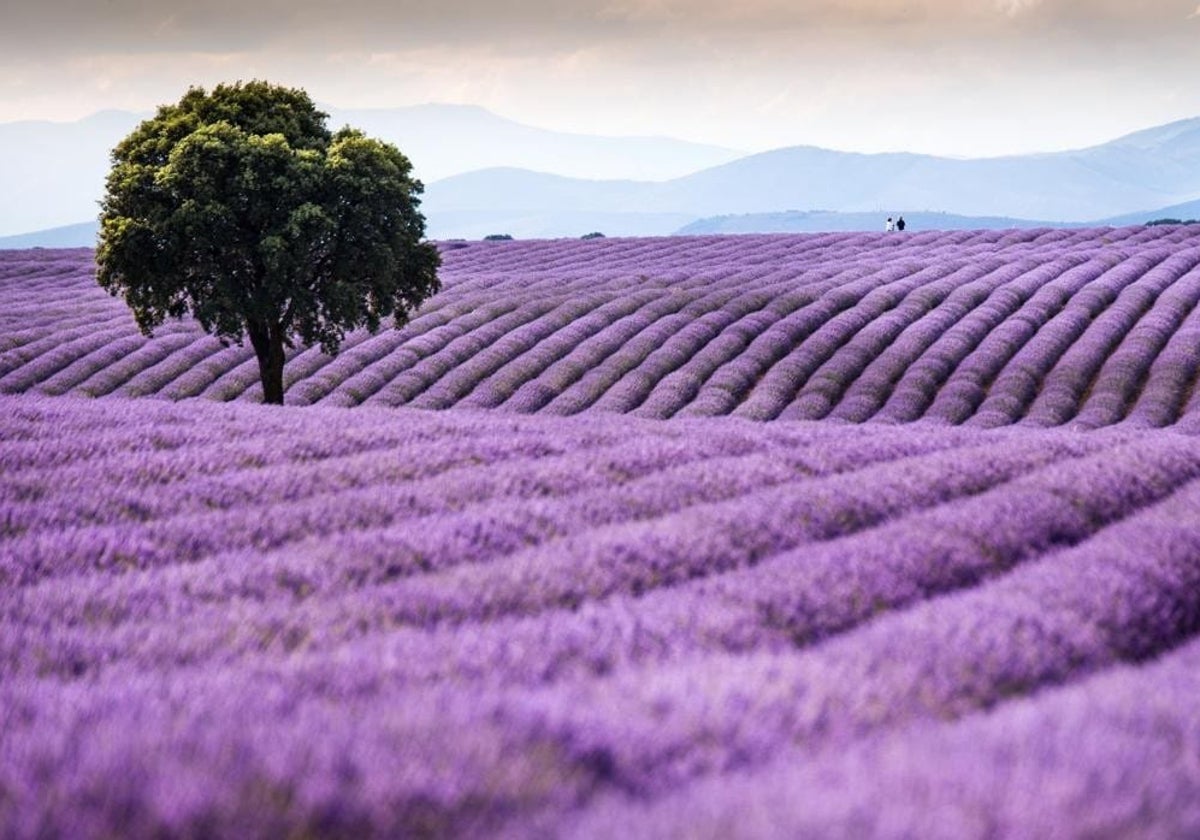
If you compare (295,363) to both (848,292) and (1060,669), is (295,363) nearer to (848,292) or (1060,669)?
(848,292)

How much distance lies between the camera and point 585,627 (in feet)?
14.5

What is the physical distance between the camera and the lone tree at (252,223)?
24297 mm

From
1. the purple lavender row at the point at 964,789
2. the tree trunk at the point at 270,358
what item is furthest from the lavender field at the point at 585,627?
the tree trunk at the point at 270,358

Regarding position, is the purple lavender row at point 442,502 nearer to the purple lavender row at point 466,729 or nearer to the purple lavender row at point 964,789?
the purple lavender row at point 466,729

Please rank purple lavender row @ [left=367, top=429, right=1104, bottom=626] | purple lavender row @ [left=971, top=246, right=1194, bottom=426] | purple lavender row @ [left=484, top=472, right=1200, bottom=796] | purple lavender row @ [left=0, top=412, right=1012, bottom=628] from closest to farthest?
purple lavender row @ [left=484, top=472, right=1200, bottom=796] < purple lavender row @ [left=367, top=429, right=1104, bottom=626] < purple lavender row @ [left=0, top=412, right=1012, bottom=628] < purple lavender row @ [left=971, top=246, right=1194, bottom=426]

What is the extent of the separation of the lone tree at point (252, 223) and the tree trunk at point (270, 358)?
0.03 metres

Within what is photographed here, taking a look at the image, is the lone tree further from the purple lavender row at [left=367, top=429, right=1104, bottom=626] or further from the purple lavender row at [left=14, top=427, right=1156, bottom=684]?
the purple lavender row at [left=14, top=427, right=1156, bottom=684]

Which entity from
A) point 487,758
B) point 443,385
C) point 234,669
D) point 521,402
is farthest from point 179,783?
point 443,385

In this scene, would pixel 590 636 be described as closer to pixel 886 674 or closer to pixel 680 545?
pixel 886 674

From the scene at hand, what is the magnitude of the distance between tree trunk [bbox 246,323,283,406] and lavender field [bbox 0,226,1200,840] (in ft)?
47.6

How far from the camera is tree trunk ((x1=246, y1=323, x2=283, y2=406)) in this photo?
25.9 metres

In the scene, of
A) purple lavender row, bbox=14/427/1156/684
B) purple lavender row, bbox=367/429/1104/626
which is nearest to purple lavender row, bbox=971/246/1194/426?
purple lavender row, bbox=367/429/1104/626

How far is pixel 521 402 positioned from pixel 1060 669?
24.5 meters

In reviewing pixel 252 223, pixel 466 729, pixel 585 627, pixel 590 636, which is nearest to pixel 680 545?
pixel 585 627
